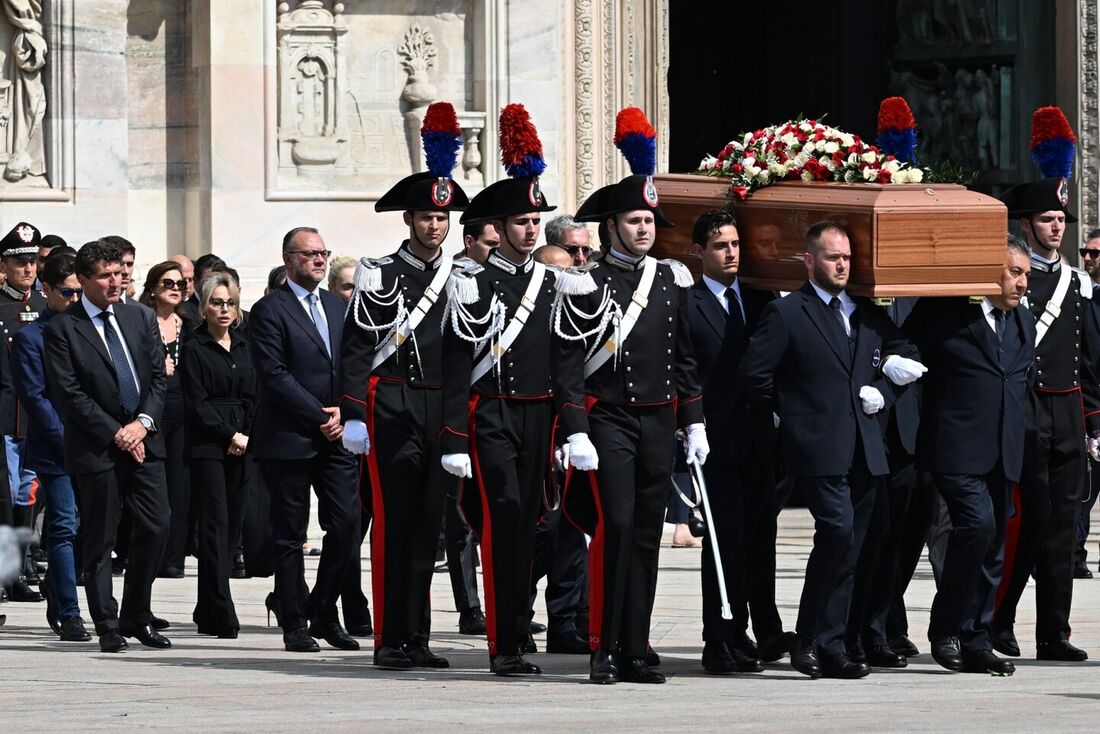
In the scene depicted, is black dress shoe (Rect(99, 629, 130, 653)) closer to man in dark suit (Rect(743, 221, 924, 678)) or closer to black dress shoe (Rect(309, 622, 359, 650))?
black dress shoe (Rect(309, 622, 359, 650))

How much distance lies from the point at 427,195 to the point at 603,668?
79.1 inches

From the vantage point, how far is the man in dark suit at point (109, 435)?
33.7 feet

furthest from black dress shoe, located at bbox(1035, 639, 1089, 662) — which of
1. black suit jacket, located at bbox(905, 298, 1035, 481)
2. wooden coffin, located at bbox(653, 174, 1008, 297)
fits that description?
wooden coffin, located at bbox(653, 174, 1008, 297)

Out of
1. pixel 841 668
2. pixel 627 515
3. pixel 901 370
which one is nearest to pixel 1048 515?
pixel 901 370

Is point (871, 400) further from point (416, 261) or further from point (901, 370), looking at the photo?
point (416, 261)

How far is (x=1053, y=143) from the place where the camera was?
1057 cm

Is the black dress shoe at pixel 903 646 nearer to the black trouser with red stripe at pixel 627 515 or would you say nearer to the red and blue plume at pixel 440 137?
the black trouser with red stripe at pixel 627 515

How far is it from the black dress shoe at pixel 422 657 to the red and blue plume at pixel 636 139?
1.99 metres

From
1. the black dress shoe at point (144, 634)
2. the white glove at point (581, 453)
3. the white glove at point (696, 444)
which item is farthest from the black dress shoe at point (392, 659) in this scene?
the white glove at point (696, 444)

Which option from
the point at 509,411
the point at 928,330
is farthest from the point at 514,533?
the point at 928,330

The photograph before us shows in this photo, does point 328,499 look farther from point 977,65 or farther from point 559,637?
point 977,65

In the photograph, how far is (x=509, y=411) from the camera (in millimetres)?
9414

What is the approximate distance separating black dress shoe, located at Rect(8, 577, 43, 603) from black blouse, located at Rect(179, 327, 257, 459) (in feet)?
5.00

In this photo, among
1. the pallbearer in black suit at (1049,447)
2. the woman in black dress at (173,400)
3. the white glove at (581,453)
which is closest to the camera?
the white glove at (581,453)
